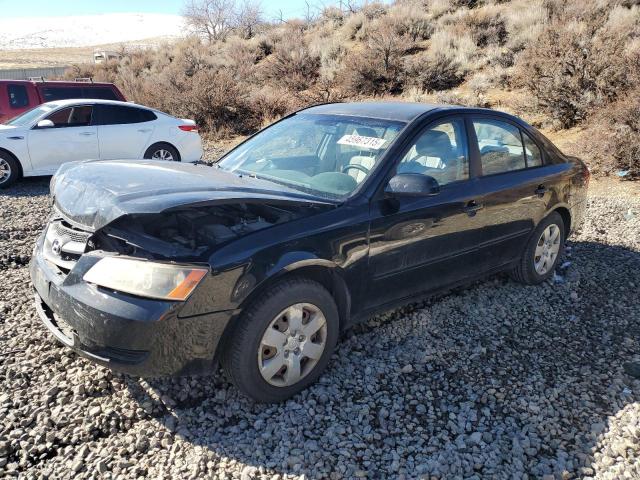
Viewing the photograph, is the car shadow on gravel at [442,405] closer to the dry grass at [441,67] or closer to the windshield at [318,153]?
the windshield at [318,153]

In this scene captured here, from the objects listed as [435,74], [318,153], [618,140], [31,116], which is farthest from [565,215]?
[435,74]

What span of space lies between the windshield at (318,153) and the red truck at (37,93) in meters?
9.17

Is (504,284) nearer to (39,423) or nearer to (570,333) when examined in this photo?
(570,333)

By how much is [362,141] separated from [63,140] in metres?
7.20

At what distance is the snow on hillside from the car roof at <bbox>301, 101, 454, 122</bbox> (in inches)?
5273

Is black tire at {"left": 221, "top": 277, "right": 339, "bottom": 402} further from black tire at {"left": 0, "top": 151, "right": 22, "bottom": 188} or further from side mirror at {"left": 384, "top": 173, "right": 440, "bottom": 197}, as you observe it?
black tire at {"left": 0, "top": 151, "right": 22, "bottom": 188}

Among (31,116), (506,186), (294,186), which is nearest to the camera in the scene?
(294,186)

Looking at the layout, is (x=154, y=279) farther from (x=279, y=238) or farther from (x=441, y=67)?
(x=441, y=67)

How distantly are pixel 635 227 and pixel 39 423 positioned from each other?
22.2 feet

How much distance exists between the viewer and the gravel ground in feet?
8.61

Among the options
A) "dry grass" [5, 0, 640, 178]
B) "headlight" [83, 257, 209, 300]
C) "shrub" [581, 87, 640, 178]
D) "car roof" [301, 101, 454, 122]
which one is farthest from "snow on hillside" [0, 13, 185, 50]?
"headlight" [83, 257, 209, 300]

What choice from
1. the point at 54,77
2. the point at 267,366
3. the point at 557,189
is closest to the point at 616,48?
the point at 557,189

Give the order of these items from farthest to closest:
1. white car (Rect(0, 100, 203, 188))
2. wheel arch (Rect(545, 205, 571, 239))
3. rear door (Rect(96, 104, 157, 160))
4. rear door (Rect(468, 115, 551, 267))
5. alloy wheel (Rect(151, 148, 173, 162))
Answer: alloy wheel (Rect(151, 148, 173, 162)) < rear door (Rect(96, 104, 157, 160)) < white car (Rect(0, 100, 203, 188)) < wheel arch (Rect(545, 205, 571, 239)) < rear door (Rect(468, 115, 551, 267))

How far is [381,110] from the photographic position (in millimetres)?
3945
